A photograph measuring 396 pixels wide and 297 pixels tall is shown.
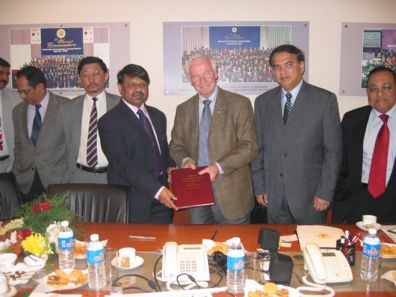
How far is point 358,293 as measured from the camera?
1558 mm

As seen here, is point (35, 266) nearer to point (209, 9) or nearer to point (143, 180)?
point (143, 180)

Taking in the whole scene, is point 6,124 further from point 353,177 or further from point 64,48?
point 353,177

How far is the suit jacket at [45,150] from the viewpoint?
3402mm

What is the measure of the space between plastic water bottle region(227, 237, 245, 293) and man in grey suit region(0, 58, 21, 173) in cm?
287

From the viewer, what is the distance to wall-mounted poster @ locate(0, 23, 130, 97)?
3.92 m

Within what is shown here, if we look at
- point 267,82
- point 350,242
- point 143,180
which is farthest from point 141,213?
point 267,82

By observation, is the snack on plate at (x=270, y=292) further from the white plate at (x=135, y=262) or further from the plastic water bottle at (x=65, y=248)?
the plastic water bottle at (x=65, y=248)

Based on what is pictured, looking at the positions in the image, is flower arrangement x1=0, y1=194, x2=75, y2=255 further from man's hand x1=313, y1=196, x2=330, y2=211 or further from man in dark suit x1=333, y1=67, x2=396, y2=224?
man in dark suit x1=333, y1=67, x2=396, y2=224

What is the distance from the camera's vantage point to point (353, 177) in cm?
282

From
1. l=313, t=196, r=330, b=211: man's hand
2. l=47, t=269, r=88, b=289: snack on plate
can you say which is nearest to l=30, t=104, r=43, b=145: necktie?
l=47, t=269, r=88, b=289: snack on plate

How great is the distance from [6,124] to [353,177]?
3.12 m

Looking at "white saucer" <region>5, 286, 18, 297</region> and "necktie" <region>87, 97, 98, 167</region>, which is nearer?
"white saucer" <region>5, 286, 18, 297</region>

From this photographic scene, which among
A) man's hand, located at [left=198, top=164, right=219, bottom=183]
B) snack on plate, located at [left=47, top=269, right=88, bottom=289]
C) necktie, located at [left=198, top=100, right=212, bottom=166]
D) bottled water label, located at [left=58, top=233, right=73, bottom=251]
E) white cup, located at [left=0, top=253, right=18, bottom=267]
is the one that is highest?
necktie, located at [left=198, top=100, right=212, bottom=166]

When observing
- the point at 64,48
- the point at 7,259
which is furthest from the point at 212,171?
the point at 64,48
